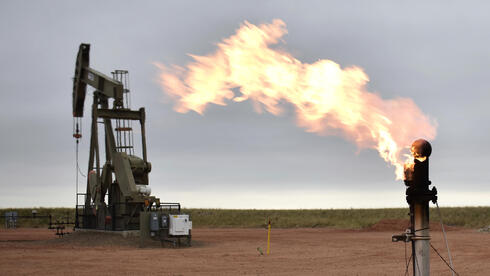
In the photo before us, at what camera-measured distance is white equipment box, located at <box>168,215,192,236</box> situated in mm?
32281

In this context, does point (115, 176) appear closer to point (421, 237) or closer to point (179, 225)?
point (179, 225)

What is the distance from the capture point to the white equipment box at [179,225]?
32.3 m

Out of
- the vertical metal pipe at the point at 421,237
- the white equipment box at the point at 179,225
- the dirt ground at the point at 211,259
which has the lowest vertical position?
the dirt ground at the point at 211,259

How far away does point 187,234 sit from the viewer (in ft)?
107

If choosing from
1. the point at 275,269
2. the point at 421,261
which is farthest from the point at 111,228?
the point at 421,261

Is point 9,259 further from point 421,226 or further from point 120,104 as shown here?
point 421,226

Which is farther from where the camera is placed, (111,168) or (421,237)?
(111,168)

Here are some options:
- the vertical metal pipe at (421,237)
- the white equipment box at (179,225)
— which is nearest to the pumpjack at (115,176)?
the white equipment box at (179,225)

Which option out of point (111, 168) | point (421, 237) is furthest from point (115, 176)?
point (421, 237)

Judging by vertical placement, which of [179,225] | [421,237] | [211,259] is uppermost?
[421,237]

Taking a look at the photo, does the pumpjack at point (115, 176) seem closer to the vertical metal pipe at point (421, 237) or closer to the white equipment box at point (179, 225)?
the white equipment box at point (179, 225)

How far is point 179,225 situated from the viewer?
32375 millimetres

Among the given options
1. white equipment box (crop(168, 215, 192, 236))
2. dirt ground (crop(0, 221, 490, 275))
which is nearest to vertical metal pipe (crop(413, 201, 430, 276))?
dirt ground (crop(0, 221, 490, 275))

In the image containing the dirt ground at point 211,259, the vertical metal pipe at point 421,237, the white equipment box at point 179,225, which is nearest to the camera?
the vertical metal pipe at point 421,237
